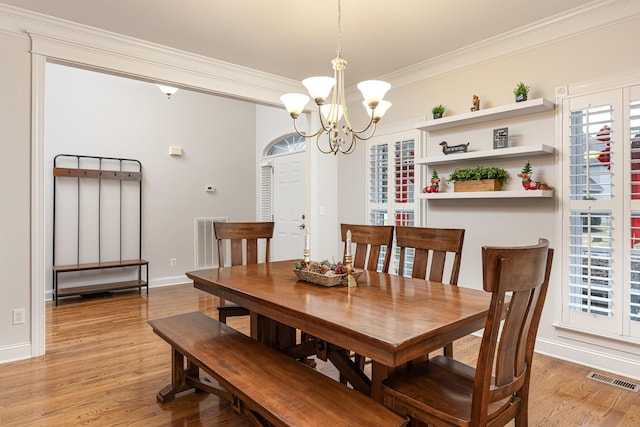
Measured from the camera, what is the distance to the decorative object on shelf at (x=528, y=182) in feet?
9.84

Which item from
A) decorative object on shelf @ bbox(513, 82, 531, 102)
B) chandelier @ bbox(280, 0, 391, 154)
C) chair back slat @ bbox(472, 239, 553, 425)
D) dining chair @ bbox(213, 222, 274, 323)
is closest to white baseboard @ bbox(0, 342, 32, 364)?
dining chair @ bbox(213, 222, 274, 323)

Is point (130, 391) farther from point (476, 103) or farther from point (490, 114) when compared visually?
point (476, 103)

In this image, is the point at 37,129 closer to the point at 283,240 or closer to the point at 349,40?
the point at 349,40

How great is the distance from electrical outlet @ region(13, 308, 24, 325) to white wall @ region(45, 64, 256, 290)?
2.22 metres

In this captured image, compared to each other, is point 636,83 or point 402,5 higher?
point 402,5

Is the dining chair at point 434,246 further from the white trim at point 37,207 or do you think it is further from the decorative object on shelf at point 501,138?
the white trim at point 37,207

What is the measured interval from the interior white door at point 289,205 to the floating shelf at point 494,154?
2439 mm

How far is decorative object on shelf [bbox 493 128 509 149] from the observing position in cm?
326

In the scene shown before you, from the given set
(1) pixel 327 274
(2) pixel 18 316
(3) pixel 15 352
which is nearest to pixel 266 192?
(2) pixel 18 316

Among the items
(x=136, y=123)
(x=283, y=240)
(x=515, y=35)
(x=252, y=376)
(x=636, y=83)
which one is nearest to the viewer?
(x=252, y=376)

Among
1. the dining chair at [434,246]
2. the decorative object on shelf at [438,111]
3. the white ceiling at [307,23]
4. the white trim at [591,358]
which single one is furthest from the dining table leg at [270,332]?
the decorative object on shelf at [438,111]

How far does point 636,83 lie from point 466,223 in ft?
5.30

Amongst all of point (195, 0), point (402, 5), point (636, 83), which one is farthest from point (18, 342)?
point (636, 83)

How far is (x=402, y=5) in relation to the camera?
2.76m
